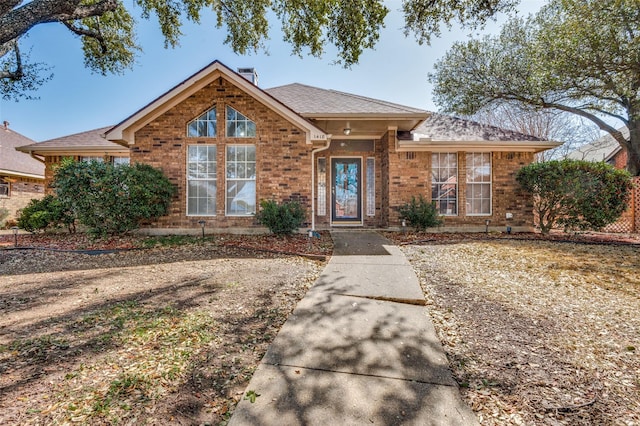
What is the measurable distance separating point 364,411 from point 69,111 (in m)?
20.5

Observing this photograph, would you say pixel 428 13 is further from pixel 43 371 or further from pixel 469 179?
pixel 43 371

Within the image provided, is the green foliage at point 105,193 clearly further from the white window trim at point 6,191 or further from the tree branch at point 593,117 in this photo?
the tree branch at point 593,117

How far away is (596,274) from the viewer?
5082mm

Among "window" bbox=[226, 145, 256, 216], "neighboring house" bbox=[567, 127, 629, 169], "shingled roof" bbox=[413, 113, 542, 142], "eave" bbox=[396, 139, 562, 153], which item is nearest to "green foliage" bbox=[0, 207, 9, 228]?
"window" bbox=[226, 145, 256, 216]

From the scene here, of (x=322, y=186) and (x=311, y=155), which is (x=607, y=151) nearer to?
(x=322, y=186)

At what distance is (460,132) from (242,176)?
7.69m

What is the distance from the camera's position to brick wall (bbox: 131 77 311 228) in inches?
344

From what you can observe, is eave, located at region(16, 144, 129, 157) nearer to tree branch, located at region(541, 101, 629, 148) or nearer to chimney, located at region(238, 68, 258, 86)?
chimney, located at region(238, 68, 258, 86)

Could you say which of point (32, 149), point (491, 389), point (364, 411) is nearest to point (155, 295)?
point (364, 411)

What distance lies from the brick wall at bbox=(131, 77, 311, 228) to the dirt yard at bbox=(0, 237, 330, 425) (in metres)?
3.58

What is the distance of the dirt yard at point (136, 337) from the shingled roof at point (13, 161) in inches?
548

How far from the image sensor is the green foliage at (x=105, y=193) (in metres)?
7.09

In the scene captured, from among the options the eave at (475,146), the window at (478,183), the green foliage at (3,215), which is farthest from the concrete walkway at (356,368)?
the green foliage at (3,215)

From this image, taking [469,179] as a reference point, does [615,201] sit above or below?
below
